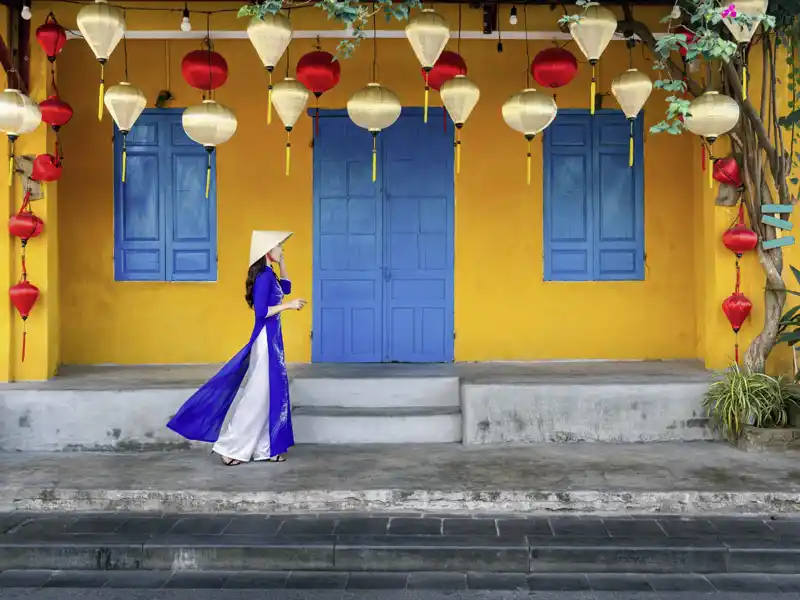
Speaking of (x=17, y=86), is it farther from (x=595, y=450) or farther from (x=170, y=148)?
(x=595, y=450)

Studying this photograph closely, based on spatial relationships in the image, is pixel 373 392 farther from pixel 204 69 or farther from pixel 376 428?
pixel 204 69

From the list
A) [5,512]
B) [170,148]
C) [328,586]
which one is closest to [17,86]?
[170,148]

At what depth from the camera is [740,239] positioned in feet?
22.5

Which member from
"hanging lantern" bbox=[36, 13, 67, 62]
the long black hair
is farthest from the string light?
the long black hair

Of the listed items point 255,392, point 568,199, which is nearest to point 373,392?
point 255,392

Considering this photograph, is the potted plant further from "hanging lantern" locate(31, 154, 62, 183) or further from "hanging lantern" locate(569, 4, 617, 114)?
"hanging lantern" locate(31, 154, 62, 183)

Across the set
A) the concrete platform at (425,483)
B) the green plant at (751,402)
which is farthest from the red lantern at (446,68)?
the green plant at (751,402)

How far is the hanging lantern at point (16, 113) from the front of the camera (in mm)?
5977

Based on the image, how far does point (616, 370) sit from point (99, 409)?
4713 mm

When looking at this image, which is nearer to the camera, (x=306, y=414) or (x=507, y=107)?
(x=507, y=107)

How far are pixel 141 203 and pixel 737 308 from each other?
5.89 metres

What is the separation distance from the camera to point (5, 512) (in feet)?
16.9

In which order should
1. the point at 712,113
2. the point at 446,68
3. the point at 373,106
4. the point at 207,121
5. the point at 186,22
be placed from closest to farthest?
the point at 712,113
the point at 373,106
the point at 207,121
the point at 446,68
the point at 186,22

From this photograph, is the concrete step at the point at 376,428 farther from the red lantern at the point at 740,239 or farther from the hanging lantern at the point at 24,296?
the red lantern at the point at 740,239
